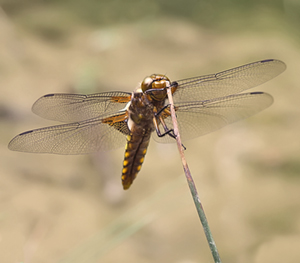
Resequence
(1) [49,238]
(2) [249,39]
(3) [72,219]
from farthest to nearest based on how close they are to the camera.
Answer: (2) [249,39], (3) [72,219], (1) [49,238]

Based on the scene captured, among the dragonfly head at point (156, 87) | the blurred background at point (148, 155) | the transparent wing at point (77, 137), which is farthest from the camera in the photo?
the blurred background at point (148, 155)

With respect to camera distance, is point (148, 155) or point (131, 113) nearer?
point (131, 113)

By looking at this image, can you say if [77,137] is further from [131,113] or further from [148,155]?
[148,155]

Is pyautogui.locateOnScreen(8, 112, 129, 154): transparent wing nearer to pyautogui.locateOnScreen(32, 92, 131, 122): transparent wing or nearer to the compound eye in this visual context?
pyautogui.locateOnScreen(32, 92, 131, 122): transparent wing

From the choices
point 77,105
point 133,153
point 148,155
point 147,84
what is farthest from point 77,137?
point 148,155

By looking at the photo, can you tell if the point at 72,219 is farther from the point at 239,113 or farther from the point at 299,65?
the point at 299,65

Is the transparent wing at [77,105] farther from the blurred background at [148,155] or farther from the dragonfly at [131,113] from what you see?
the blurred background at [148,155]

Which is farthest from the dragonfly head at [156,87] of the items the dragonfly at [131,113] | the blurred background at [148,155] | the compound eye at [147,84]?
the blurred background at [148,155]

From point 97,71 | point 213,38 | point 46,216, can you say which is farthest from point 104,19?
point 46,216
